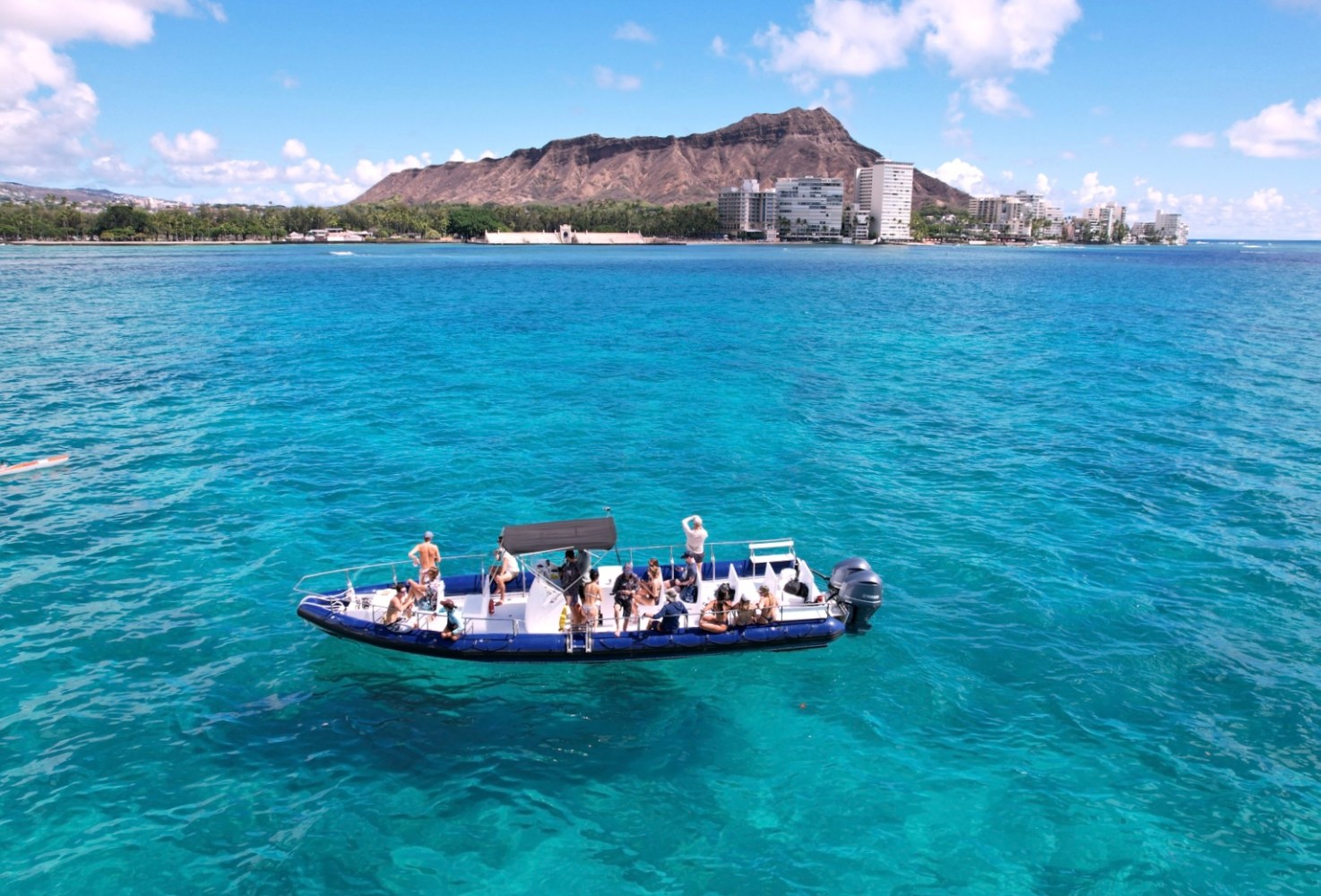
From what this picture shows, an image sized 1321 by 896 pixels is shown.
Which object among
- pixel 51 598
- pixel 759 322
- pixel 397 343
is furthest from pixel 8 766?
pixel 759 322

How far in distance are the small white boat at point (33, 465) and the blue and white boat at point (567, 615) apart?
66.8 feet

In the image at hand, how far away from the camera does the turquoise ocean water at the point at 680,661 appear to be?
14.2 meters

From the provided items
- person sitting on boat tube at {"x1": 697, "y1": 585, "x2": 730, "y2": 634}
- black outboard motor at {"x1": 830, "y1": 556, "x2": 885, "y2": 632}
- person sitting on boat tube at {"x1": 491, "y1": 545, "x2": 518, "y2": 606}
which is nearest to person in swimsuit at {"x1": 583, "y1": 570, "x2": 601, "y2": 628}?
person sitting on boat tube at {"x1": 491, "y1": 545, "x2": 518, "y2": 606}

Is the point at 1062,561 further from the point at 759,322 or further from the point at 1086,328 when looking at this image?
the point at 1086,328

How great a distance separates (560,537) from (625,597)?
7.07ft

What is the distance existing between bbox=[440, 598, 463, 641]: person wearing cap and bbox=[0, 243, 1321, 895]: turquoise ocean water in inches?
45.0

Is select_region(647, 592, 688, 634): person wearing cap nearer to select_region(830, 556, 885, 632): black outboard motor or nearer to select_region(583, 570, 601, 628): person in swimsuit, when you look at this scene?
select_region(583, 570, 601, 628): person in swimsuit

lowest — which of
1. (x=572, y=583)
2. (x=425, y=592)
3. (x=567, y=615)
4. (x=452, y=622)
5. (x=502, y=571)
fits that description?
(x=452, y=622)

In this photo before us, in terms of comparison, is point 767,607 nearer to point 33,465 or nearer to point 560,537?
point 560,537

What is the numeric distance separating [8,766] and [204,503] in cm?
1480

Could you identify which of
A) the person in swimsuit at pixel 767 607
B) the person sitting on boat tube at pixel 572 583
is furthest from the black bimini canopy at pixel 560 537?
the person in swimsuit at pixel 767 607

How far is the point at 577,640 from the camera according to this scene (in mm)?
18531

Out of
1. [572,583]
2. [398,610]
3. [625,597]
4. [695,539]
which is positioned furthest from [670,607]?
[398,610]

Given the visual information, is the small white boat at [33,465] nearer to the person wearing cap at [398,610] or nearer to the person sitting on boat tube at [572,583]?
the person wearing cap at [398,610]
